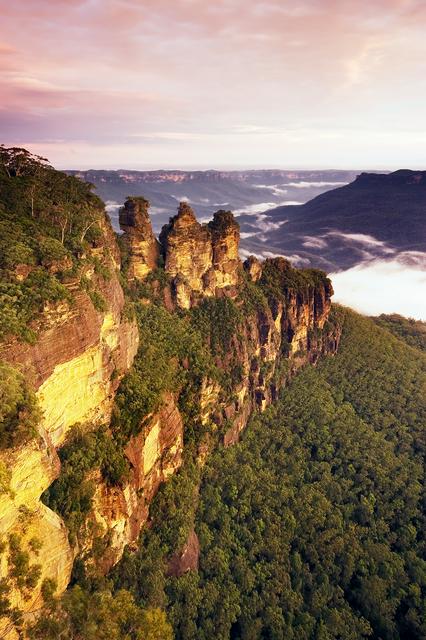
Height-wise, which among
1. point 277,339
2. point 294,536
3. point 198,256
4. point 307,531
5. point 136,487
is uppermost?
point 198,256

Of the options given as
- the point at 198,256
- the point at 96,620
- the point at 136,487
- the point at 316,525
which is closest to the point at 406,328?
the point at 198,256

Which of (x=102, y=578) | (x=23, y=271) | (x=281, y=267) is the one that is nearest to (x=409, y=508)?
(x=102, y=578)

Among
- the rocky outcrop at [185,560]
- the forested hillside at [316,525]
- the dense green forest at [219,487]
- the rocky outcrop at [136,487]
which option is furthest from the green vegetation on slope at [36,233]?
the forested hillside at [316,525]

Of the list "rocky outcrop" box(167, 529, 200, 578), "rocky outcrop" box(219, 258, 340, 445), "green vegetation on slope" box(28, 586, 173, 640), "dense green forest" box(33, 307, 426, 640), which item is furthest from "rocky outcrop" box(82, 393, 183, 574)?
"rocky outcrop" box(219, 258, 340, 445)

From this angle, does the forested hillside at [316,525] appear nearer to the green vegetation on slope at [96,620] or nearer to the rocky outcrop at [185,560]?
the rocky outcrop at [185,560]

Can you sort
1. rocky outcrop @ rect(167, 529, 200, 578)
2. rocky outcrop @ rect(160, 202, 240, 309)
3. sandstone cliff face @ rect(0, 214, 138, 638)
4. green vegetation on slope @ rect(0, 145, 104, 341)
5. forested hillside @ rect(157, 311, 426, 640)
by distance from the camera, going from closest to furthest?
sandstone cliff face @ rect(0, 214, 138, 638)
green vegetation on slope @ rect(0, 145, 104, 341)
rocky outcrop @ rect(167, 529, 200, 578)
forested hillside @ rect(157, 311, 426, 640)
rocky outcrop @ rect(160, 202, 240, 309)

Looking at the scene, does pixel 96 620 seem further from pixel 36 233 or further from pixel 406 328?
pixel 406 328

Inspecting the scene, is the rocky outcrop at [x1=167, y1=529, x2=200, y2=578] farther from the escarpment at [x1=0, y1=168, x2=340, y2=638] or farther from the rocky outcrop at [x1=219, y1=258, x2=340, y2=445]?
the rocky outcrop at [x1=219, y1=258, x2=340, y2=445]
